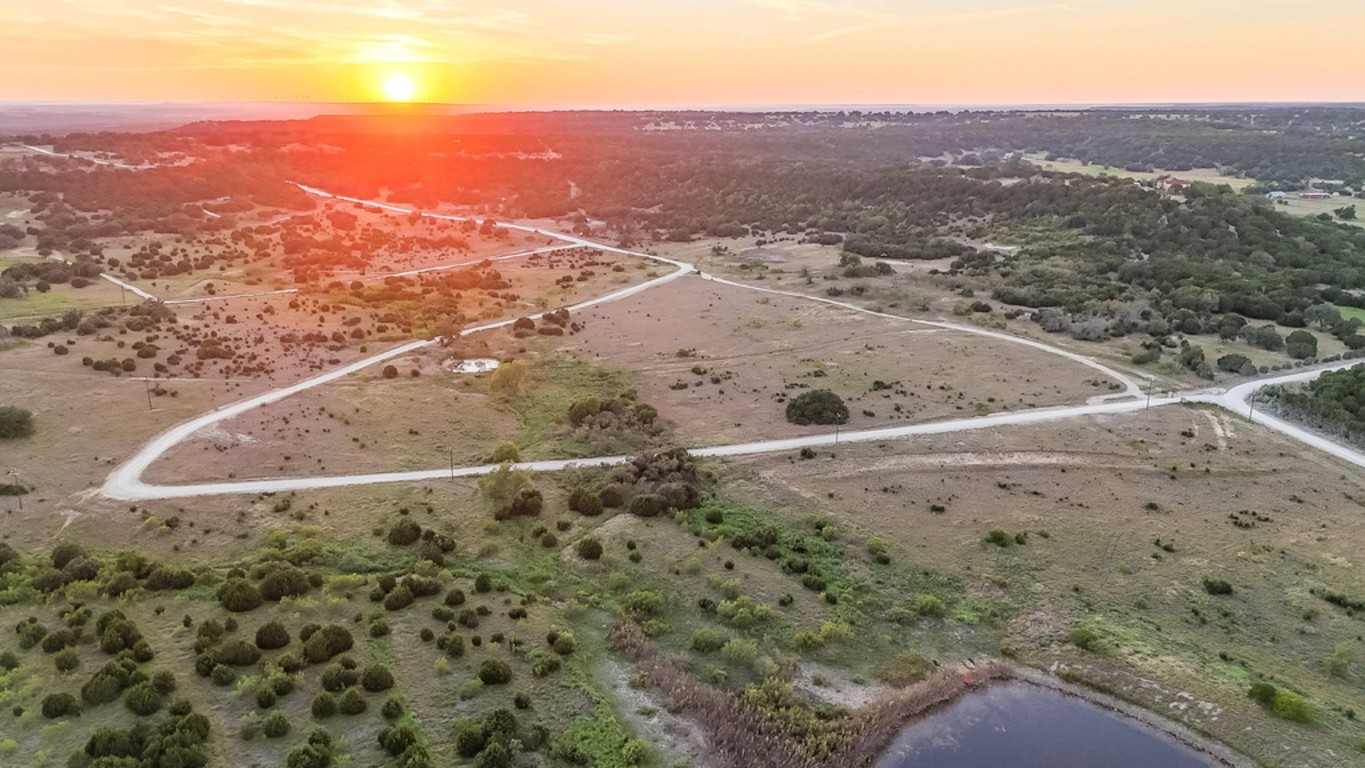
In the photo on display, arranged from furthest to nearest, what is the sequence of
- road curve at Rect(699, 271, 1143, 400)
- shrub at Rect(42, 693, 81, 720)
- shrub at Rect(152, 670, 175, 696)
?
road curve at Rect(699, 271, 1143, 400)
shrub at Rect(152, 670, 175, 696)
shrub at Rect(42, 693, 81, 720)

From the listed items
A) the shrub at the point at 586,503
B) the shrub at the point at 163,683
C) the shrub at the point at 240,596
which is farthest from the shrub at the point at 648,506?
the shrub at the point at 163,683

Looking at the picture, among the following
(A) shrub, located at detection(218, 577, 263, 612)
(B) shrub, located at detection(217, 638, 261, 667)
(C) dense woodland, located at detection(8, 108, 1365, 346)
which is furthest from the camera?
(C) dense woodland, located at detection(8, 108, 1365, 346)

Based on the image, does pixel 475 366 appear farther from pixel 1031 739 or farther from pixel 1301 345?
pixel 1301 345

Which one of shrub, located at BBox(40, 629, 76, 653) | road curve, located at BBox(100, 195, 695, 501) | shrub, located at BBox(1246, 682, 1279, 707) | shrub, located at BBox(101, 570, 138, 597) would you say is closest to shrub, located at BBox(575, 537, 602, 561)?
road curve, located at BBox(100, 195, 695, 501)

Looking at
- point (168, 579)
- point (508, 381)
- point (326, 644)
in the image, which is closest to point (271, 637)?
point (326, 644)

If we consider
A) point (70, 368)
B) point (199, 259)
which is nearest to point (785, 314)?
point (70, 368)

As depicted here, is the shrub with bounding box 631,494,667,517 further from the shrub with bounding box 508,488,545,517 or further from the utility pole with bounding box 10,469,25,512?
the utility pole with bounding box 10,469,25,512

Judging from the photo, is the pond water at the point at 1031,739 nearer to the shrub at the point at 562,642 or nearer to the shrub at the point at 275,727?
the shrub at the point at 562,642
